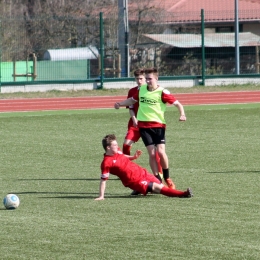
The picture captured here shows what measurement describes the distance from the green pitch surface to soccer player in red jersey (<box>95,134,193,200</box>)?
14 cm

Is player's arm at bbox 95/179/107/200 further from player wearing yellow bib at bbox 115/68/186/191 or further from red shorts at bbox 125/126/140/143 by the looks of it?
red shorts at bbox 125/126/140/143

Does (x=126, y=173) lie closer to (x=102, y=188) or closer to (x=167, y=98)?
(x=102, y=188)

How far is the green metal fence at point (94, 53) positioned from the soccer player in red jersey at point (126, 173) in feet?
68.7

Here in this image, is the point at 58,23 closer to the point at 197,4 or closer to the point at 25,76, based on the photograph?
the point at 25,76

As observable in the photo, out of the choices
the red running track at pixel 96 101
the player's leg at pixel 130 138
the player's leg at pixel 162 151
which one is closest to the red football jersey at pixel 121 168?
the player's leg at pixel 162 151

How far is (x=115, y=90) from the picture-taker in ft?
104

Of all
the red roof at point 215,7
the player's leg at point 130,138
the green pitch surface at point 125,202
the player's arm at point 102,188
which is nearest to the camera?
the green pitch surface at point 125,202

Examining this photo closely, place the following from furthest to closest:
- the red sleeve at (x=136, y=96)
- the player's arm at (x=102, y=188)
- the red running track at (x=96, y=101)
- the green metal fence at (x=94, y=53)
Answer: the green metal fence at (x=94, y=53), the red running track at (x=96, y=101), the red sleeve at (x=136, y=96), the player's arm at (x=102, y=188)

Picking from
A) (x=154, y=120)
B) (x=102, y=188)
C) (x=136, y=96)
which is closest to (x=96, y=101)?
(x=136, y=96)

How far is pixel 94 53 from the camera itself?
3344 cm

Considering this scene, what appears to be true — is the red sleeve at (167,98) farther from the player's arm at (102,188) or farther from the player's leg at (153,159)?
the player's arm at (102,188)

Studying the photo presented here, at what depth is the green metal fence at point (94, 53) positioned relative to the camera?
106 feet

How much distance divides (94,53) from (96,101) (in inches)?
203

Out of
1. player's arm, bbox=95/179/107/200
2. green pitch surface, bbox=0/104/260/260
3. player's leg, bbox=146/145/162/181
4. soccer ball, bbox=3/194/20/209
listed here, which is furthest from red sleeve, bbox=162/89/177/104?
soccer ball, bbox=3/194/20/209
